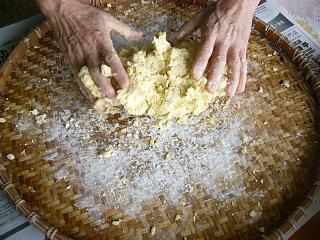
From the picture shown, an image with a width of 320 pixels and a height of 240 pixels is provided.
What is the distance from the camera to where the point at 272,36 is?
4.80 ft

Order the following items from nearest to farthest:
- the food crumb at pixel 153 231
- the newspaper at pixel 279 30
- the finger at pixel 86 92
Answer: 1. the food crumb at pixel 153 231
2. the finger at pixel 86 92
3. the newspaper at pixel 279 30

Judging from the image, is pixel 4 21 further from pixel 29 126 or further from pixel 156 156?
pixel 156 156

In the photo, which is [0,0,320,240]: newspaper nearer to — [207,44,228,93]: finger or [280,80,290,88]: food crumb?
[280,80,290,88]: food crumb

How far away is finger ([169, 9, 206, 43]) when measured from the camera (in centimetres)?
130

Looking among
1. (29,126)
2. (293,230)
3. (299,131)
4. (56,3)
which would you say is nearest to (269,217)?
(293,230)

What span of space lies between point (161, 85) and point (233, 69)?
21cm

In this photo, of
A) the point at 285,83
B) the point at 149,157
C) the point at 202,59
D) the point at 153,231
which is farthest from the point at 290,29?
the point at 153,231

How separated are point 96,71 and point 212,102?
374 millimetres

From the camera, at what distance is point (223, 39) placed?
1229mm

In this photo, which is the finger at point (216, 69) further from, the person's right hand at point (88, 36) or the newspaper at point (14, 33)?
the newspaper at point (14, 33)

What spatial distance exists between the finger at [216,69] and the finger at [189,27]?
140mm

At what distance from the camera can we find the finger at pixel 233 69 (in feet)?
4.01

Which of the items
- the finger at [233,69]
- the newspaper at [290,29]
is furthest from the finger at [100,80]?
the newspaper at [290,29]

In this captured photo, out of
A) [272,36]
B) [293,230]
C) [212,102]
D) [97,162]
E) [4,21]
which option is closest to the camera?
[293,230]
